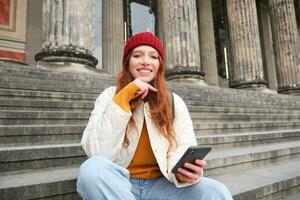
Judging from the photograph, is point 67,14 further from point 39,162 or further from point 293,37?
point 293,37

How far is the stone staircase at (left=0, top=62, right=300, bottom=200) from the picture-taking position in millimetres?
2191

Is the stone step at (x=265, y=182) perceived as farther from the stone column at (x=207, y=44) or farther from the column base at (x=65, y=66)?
the stone column at (x=207, y=44)

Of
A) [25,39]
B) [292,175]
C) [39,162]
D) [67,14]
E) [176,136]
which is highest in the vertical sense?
[25,39]

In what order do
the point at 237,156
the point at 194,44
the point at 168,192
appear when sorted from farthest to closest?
the point at 194,44 < the point at 237,156 < the point at 168,192

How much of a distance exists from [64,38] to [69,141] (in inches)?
141

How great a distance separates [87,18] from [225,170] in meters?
4.65

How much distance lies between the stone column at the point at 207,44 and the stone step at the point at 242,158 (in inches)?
432

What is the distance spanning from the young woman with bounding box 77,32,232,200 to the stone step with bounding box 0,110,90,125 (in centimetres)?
168

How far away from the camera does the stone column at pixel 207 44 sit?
15258 millimetres

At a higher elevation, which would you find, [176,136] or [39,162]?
[176,136]

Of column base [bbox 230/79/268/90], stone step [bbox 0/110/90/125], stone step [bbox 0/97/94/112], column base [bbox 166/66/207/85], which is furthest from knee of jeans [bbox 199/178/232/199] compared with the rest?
column base [bbox 230/79/268/90]

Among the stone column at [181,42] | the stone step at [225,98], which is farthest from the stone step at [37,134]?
the stone column at [181,42]

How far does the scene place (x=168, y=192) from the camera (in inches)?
62.5

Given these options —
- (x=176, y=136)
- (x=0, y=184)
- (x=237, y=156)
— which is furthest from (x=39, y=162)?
(x=237, y=156)
